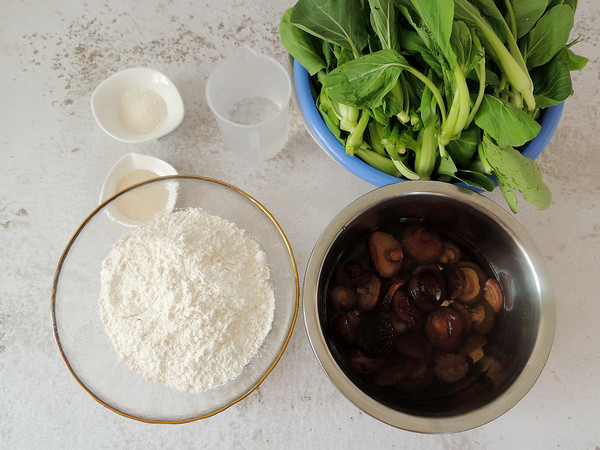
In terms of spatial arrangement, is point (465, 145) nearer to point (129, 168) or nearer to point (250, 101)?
point (250, 101)

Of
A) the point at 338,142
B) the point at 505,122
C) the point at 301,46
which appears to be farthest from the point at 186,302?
the point at 505,122

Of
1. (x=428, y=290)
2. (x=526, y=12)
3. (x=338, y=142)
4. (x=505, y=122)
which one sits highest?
(x=526, y=12)

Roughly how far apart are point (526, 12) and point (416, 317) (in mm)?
535

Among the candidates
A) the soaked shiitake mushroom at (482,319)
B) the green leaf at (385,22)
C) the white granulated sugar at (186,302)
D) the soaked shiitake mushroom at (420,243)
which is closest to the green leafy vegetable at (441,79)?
the green leaf at (385,22)

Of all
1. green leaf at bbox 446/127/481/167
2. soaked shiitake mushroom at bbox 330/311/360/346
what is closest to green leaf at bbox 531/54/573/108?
green leaf at bbox 446/127/481/167

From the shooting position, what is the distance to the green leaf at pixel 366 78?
0.67 meters

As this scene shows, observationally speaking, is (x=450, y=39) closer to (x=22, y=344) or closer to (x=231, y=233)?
(x=231, y=233)

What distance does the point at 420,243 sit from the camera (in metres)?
0.79

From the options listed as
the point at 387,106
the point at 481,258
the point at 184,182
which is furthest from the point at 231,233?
the point at 481,258

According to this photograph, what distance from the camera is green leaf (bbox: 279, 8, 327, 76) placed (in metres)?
Answer: 0.75

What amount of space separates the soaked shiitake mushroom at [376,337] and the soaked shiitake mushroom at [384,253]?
0.29 ft

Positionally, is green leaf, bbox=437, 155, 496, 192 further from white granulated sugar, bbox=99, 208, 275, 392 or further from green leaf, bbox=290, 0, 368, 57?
white granulated sugar, bbox=99, 208, 275, 392

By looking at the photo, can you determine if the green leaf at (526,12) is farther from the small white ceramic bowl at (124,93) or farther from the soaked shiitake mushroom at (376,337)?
the small white ceramic bowl at (124,93)

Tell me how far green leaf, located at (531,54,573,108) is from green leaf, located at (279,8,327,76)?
1.23 ft
